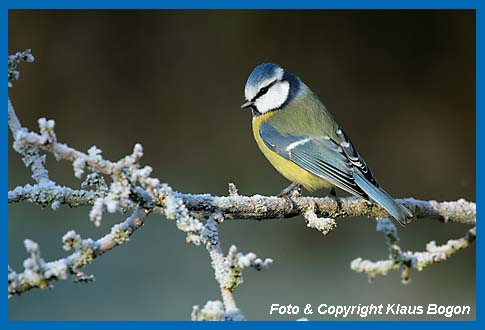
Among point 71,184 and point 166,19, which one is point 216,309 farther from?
point 166,19

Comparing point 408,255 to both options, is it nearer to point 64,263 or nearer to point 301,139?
point 64,263

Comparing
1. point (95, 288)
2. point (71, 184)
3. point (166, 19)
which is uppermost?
point (166, 19)

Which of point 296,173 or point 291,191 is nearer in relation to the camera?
point 291,191

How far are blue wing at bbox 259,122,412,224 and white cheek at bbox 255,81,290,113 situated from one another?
52 millimetres

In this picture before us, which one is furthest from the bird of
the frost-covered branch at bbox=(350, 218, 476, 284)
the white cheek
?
the frost-covered branch at bbox=(350, 218, 476, 284)

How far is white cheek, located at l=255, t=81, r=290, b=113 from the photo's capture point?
5.32 feet

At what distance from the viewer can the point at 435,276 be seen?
2465mm

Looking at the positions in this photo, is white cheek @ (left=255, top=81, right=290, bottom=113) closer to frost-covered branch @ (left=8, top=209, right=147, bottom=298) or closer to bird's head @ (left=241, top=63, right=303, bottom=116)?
bird's head @ (left=241, top=63, right=303, bottom=116)

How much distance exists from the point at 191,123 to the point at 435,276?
49.7 inches

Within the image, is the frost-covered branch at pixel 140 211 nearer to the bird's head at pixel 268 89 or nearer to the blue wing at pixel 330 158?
the blue wing at pixel 330 158

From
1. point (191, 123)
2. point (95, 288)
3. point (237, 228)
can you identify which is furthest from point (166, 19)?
point (95, 288)

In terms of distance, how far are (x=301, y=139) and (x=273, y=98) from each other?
0.16 meters

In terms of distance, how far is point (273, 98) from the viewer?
64.3 inches

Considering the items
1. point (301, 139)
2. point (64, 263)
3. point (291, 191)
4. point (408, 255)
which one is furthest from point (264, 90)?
point (64, 263)
